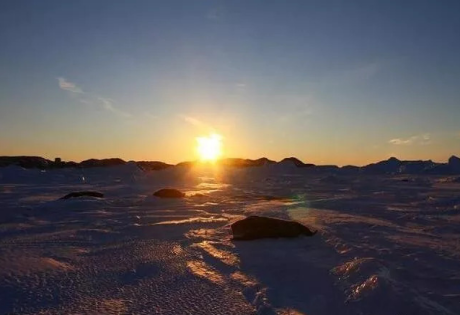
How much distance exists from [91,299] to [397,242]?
670cm

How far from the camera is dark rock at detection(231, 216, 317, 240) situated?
977cm

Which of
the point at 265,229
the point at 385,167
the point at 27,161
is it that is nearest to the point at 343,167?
the point at 385,167

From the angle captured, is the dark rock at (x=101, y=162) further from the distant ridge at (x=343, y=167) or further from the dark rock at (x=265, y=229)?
the dark rock at (x=265, y=229)

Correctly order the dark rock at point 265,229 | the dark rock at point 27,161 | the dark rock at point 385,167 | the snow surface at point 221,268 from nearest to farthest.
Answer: the snow surface at point 221,268
the dark rock at point 265,229
the dark rock at point 27,161
the dark rock at point 385,167

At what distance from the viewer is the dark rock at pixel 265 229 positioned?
9773mm

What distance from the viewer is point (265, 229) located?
9891 millimetres

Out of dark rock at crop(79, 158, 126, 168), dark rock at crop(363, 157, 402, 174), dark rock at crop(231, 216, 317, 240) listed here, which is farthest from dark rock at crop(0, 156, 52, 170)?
dark rock at crop(231, 216, 317, 240)

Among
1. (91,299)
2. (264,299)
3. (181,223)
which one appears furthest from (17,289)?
(181,223)

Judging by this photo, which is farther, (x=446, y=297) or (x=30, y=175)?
(x=30, y=175)

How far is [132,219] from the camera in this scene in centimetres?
1369

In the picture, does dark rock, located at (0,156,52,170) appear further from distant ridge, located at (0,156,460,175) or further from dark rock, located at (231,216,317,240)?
dark rock, located at (231,216,317,240)

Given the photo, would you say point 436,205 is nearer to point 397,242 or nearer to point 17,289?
point 397,242

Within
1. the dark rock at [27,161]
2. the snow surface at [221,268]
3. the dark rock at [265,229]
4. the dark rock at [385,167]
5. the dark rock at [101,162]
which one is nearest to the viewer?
the snow surface at [221,268]

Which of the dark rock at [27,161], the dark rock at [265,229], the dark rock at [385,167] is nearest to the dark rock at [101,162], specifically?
the dark rock at [27,161]
